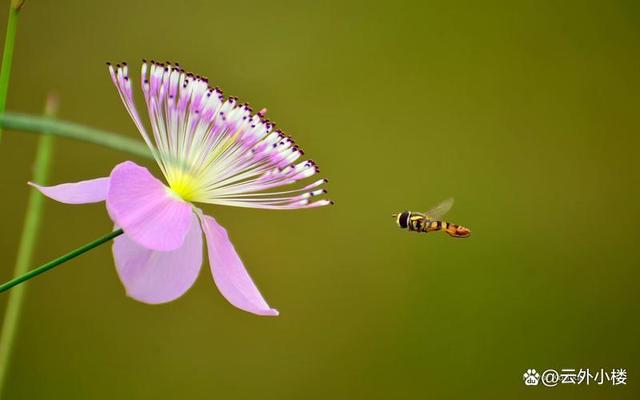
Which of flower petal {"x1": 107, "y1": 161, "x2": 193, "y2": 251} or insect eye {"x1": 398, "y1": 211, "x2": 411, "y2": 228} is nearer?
flower petal {"x1": 107, "y1": 161, "x2": 193, "y2": 251}

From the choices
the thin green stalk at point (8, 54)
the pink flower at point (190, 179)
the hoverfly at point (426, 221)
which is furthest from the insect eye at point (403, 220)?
the thin green stalk at point (8, 54)

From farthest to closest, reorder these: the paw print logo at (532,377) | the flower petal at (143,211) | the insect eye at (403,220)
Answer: the paw print logo at (532,377)
the insect eye at (403,220)
the flower petal at (143,211)

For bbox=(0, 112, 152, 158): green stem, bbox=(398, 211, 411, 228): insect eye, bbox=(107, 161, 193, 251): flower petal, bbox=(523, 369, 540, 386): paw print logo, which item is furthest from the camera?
bbox=(523, 369, 540, 386): paw print logo

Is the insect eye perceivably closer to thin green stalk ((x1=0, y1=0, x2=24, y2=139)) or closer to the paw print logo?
thin green stalk ((x1=0, y1=0, x2=24, y2=139))

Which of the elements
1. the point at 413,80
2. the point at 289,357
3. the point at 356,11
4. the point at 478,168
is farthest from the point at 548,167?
the point at 289,357

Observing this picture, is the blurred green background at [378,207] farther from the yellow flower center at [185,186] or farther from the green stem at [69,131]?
the green stem at [69,131]

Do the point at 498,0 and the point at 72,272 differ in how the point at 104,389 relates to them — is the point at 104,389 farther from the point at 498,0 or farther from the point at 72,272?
the point at 498,0

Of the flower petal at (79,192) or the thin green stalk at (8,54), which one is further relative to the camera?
the flower petal at (79,192)

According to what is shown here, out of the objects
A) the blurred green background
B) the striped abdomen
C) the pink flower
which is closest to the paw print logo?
the blurred green background

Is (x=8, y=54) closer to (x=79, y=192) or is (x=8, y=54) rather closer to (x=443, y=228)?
(x=79, y=192)
